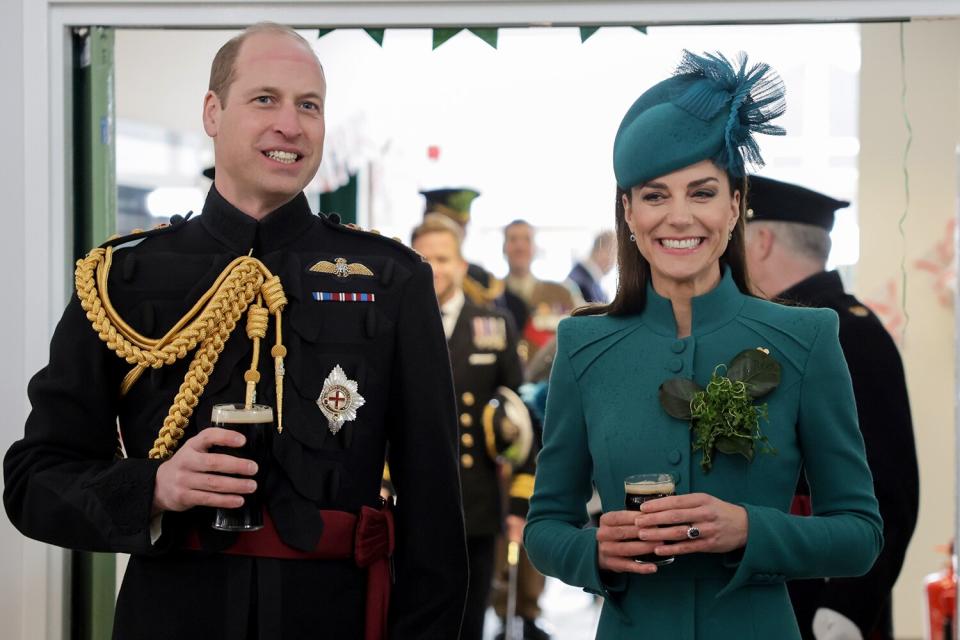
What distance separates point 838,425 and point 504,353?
313 centimetres

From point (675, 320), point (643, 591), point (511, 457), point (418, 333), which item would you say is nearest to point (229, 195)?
point (418, 333)

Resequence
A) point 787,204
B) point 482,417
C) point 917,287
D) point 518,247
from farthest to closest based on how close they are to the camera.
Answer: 1. point 518,247
2. point 917,287
3. point 482,417
4. point 787,204

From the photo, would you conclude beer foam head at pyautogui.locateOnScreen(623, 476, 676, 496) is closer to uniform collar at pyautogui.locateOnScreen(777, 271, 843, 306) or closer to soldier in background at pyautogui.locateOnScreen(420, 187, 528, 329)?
uniform collar at pyautogui.locateOnScreen(777, 271, 843, 306)

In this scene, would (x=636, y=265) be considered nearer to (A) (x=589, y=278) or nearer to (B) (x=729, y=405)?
(B) (x=729, y=405)

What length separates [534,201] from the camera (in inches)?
365

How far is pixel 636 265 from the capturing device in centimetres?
235

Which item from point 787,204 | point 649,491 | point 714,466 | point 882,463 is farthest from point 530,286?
point 649,491

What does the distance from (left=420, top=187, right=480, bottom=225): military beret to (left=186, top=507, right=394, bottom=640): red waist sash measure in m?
3.38

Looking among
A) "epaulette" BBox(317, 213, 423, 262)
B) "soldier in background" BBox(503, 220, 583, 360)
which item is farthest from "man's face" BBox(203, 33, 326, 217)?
"soldier in background" BBox(503, 220, 583, 360)

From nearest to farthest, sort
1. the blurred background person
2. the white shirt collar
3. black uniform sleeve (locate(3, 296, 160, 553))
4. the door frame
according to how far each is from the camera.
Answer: black uniform sleeve (locate(3, 296, 160, 553)) → the door frame → the white shirt collar → the blurred background person

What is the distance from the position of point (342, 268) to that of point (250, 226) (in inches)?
7.4

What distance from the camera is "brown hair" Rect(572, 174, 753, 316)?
233cm

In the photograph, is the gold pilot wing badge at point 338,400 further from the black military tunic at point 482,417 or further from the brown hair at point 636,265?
the black military tunic at point 482,417

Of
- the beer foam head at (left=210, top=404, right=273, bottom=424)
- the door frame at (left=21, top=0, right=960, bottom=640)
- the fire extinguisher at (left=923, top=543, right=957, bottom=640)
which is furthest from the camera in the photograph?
the fire extinguisher at (left=923, top=543, right=957, bottom=640)
